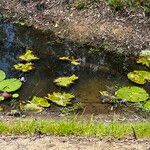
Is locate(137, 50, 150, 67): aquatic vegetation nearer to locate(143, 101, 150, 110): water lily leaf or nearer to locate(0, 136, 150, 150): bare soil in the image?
locate(143, 101, 150, 110): water lily leaf

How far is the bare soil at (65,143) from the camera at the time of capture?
21.9ft

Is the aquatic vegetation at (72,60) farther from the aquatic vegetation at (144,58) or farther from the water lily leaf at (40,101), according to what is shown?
the water lily leaf at (40,101)

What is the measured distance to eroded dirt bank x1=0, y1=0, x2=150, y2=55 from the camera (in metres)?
12.3

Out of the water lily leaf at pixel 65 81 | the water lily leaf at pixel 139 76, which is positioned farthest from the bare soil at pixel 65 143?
the water lily leaf at pixel 139 76

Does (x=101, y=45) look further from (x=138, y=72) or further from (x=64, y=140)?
(x=64, y=140)

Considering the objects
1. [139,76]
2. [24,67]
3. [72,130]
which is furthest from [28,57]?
[72,130]

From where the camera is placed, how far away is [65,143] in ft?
22.3

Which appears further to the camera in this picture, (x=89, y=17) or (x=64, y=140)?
(x=89, y=17)

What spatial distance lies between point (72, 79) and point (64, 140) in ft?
11.7

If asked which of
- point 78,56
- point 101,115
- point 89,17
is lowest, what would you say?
point 101,115

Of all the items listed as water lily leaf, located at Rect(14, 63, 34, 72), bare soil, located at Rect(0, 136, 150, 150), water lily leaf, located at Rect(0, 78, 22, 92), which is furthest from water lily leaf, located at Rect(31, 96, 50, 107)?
bare soil, located at Rect(0, 136, 150, 150)

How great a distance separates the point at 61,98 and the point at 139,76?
2149mm

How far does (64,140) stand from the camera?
272 inches

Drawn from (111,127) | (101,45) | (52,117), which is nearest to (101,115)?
(52,117)
